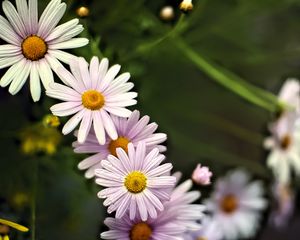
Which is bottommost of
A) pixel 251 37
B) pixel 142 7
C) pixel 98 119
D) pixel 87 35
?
pixel 98 119

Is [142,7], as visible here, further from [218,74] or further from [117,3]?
[218,74]

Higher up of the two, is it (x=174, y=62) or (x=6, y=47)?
(x=174, y=62)

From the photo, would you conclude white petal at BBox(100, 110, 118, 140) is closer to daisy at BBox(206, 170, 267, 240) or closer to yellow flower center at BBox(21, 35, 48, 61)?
yellow flower center at BBox(21, 35, 48, 61)

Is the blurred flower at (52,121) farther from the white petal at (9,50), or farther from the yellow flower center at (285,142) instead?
the yellow flower center at (285,142)

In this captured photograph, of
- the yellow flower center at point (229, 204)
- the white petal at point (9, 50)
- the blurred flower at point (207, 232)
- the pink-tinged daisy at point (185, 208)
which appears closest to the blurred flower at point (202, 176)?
the pink-tinged daisy at point (185, 208)

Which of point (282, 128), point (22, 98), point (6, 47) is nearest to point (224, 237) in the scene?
point (282, 128)

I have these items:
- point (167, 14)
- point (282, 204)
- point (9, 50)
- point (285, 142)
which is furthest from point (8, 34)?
point (282, 204)
